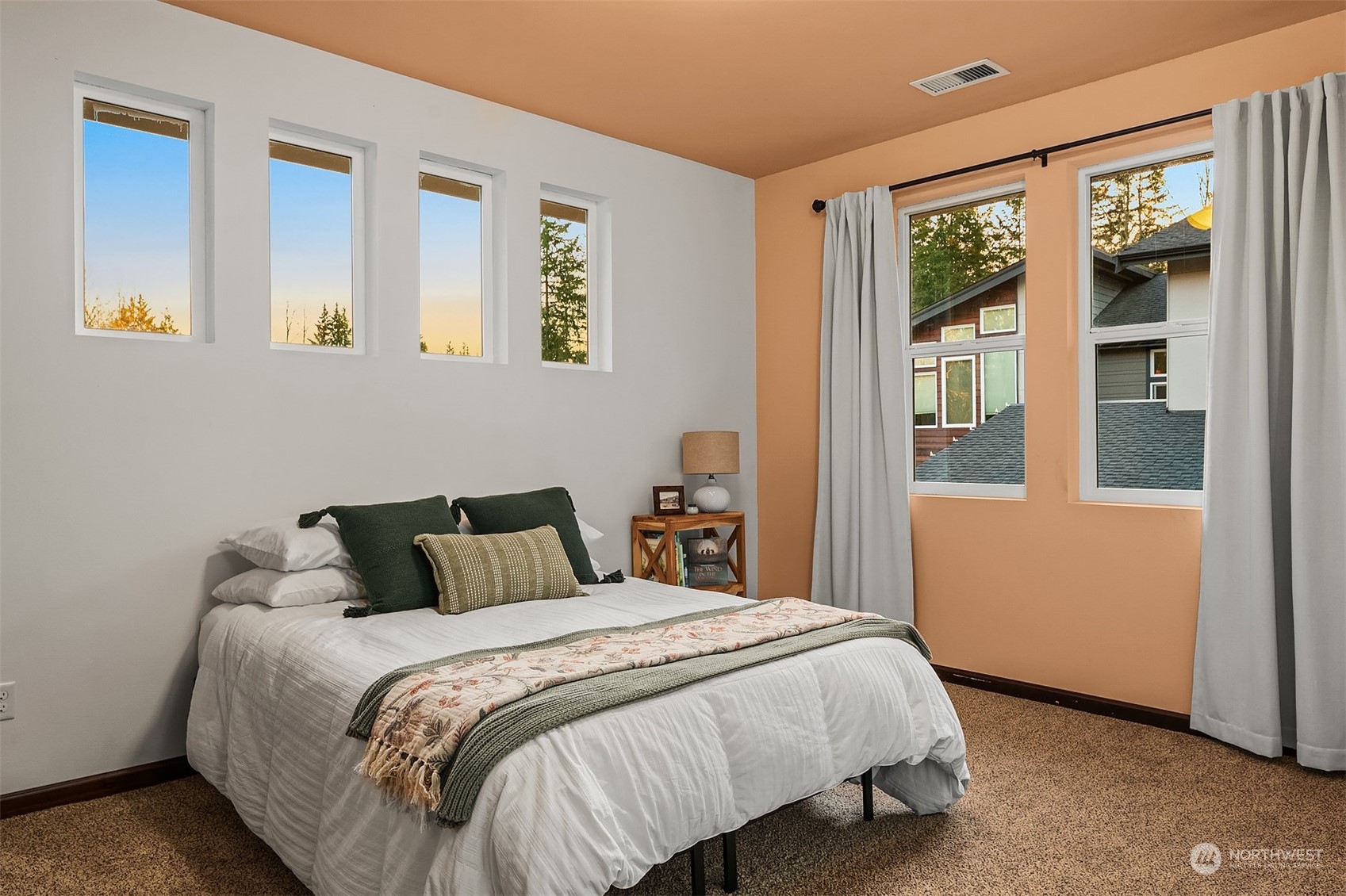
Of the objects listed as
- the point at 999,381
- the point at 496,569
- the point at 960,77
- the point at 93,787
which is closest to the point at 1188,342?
the point at 999,381

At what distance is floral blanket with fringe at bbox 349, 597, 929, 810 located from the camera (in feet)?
5.91

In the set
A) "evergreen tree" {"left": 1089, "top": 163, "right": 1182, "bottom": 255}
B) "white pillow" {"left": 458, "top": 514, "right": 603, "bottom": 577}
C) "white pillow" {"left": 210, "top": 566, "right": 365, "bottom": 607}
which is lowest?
"white pillow" {"left": 210, "top": 566, "right": 365, "bottom": 607}

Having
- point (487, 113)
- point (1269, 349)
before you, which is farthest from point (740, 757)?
point (487, 113)

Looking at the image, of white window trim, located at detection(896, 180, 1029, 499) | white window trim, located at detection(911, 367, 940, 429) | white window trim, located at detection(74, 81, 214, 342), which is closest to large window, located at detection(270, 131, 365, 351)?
white window trim, located at detection(74, 81, 214, 342)

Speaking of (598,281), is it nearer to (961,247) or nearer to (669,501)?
(669,501)

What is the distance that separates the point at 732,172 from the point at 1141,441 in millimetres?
2551

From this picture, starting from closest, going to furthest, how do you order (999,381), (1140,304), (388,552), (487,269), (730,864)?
(730,864)
(388,552)
(1140,304)
(487,269)
(999,381)

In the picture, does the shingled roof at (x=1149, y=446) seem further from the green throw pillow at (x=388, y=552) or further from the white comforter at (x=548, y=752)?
the green throw pillow at (x=388, y=552)

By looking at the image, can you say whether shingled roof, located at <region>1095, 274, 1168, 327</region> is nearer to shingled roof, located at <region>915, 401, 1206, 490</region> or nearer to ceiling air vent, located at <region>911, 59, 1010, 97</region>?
shingled roof, located at <region>915, 401, 1206, 490</region>

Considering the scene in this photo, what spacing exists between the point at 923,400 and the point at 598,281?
1.74 metres

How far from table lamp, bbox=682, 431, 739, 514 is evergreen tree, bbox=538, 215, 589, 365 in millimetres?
684

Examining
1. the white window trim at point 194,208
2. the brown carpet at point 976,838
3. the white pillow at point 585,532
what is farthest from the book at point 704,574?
the white window trim at point 194,208

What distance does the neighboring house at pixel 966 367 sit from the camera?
4.10 metres

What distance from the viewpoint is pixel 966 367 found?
426cm
